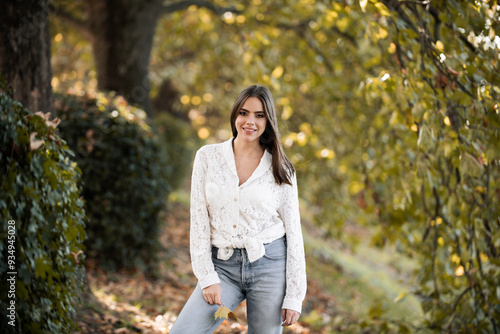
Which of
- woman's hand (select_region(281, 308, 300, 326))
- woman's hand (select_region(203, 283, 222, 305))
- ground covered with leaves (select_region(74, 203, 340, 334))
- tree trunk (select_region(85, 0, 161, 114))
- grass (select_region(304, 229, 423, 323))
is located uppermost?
tree trunk (select_region(85, 0, 161, 114))

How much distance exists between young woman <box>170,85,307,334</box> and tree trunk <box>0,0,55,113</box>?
1.80m

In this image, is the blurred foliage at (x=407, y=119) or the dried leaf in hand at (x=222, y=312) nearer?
the dried leaf in hand at (x=222, y=312)

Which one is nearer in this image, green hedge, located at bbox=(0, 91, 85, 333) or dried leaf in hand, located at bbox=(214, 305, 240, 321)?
green hedge, located at bbox=(0, 91, 85, 333)

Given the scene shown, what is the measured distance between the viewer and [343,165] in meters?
7.25

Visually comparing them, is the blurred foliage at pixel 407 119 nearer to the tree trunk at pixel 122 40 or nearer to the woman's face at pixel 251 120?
the woman's face at pixel 251 120

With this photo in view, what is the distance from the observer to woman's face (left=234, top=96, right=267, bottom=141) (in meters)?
2.41

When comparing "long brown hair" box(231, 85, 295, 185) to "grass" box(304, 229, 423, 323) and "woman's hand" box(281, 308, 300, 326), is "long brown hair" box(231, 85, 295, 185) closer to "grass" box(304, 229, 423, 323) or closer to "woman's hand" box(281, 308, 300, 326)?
"woman's hand" box(281, 308, 300, 326)

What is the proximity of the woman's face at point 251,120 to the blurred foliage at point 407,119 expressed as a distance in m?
0.46

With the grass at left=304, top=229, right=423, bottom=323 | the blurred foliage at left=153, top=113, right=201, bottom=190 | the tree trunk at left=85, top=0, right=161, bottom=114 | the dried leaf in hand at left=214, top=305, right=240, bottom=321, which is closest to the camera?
the dried leaf in hand at left=214, top=305, right=240, bottom=321

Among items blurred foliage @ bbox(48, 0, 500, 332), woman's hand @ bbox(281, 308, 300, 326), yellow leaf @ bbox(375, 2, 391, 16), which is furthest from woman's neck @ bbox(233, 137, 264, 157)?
yellow leaf @ bbox(375, 2, 391, 16)

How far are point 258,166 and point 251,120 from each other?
264 mm

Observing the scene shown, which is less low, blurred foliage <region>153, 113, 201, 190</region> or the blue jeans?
blurred foliage <region>153, 113, 201, 190</region>

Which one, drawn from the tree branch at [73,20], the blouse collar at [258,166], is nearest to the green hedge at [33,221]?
the blouse collar at [258,166]

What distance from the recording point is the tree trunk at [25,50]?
3314 mm
